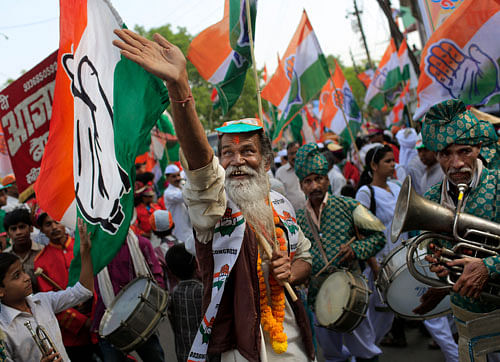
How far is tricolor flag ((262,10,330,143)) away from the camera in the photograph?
28.2 ft

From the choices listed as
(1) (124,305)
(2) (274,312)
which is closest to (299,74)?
(1) (124,305)

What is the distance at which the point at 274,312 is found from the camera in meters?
2.89

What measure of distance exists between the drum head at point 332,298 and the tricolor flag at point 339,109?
8225 millimetres

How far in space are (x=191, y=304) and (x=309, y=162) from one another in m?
1.74

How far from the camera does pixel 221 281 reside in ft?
8.74

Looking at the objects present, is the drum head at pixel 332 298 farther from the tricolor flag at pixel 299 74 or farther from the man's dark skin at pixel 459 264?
the tricolor flag at pixel 299 74

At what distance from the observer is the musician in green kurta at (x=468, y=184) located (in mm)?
3055

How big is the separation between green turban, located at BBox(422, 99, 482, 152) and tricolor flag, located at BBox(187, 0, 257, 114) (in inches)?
138

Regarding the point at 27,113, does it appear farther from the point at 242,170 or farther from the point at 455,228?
the point at 455,228

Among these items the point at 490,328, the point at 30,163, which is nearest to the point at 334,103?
the point at 30,163

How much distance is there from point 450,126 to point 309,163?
183 centimetres

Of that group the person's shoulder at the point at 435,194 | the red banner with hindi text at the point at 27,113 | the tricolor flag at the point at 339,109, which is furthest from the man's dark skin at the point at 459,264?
the tricolor flag at the point at 339,109

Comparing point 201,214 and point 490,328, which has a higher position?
point 201,214

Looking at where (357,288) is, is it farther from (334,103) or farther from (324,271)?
(334,103)
